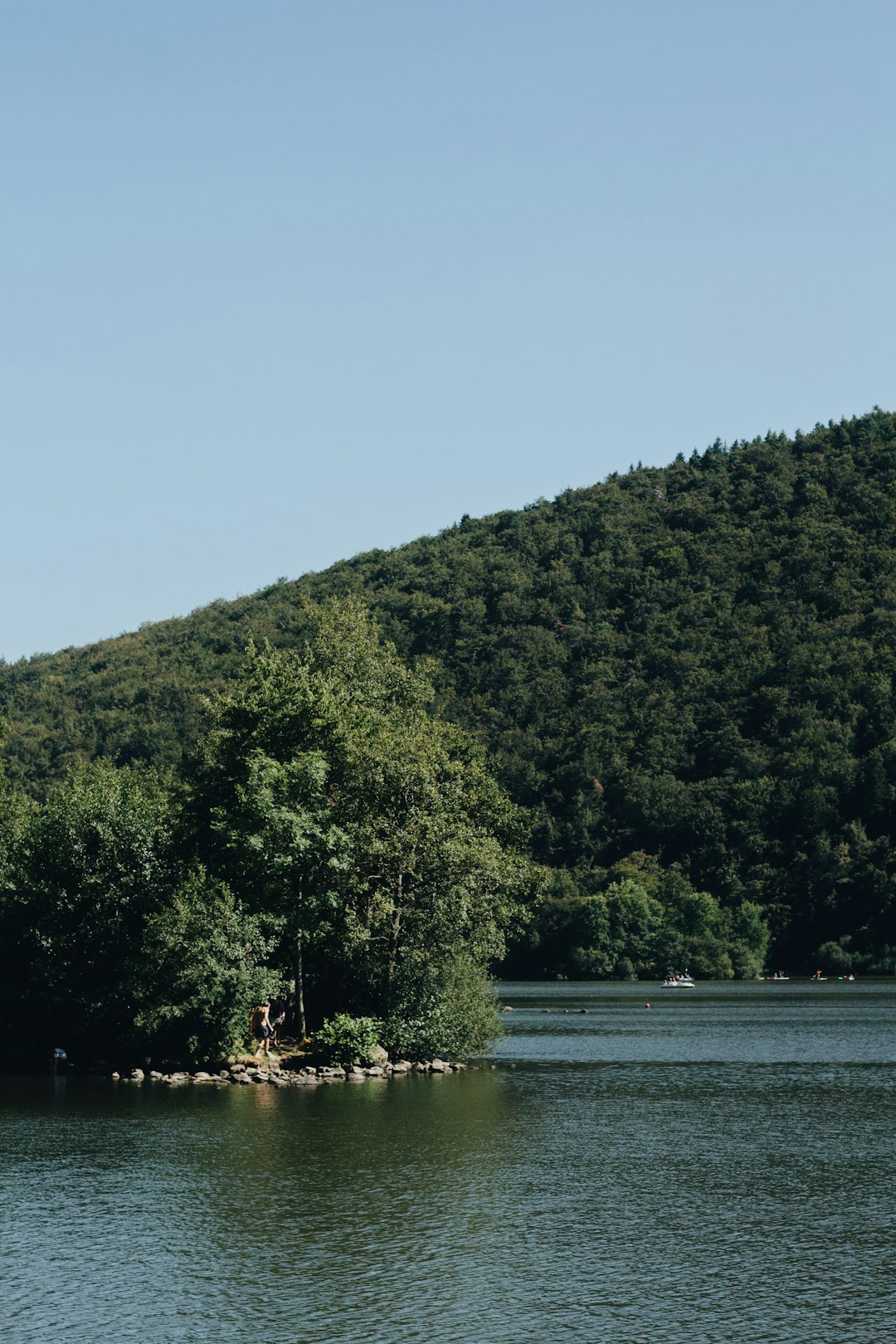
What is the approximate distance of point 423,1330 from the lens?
23.9m

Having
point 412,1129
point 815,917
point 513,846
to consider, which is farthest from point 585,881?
point 412,1129

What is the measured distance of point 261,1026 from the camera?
6022cm

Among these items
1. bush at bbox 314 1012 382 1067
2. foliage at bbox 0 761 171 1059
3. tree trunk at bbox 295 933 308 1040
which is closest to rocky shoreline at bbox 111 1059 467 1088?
bush at bbox 314 1012 382 1067

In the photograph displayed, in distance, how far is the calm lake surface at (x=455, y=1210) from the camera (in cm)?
2481

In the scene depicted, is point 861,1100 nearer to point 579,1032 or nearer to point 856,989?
point 579,1032

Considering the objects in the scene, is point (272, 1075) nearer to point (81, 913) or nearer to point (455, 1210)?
point (81, 913)

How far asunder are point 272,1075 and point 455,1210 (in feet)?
83.1

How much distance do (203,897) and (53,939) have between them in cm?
1081

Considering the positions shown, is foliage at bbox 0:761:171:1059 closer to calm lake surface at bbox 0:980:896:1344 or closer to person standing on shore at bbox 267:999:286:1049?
person standing on shore at bbox 267:999:286:1049

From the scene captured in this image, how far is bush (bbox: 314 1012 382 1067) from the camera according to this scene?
59.0 metres

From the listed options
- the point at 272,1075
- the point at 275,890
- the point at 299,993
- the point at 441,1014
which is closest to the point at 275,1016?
the point at 299,993

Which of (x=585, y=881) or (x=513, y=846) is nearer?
(x=513, y=846)

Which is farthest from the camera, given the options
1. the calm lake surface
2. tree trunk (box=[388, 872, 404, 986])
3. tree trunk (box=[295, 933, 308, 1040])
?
tree trunk (box=[295, 933, 308, 1040])

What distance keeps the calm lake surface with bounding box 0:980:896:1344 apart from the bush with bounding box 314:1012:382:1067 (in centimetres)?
228
